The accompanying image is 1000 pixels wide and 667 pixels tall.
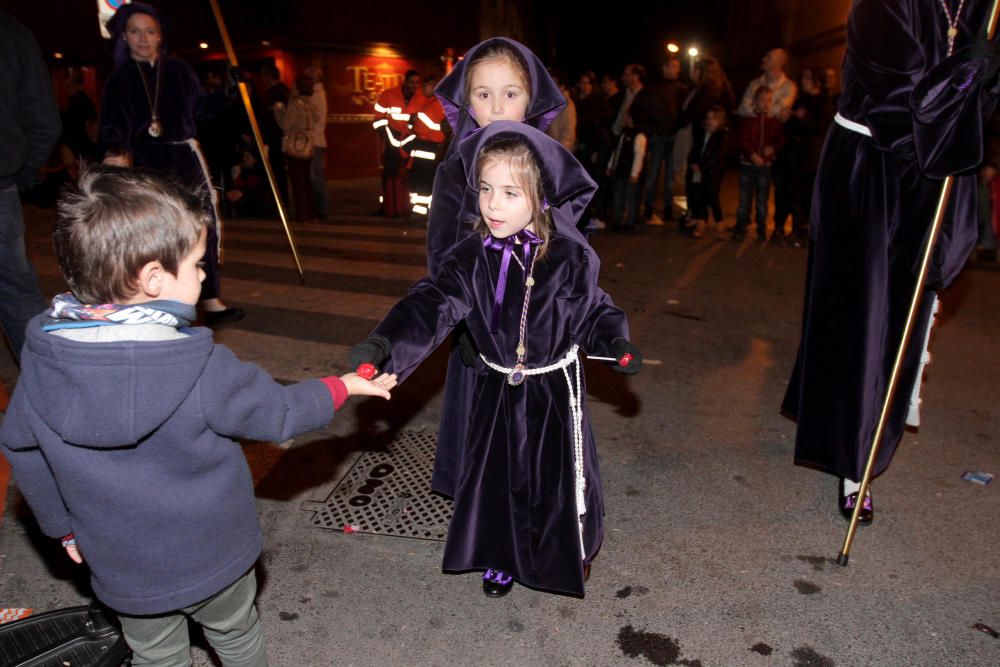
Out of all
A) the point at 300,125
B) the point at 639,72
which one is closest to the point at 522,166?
the point at 639,72

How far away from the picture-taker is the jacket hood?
1.47 m

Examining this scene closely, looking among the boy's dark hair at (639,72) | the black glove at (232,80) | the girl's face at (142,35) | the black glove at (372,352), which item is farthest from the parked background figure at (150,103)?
the boy's dark hair at (639,72)

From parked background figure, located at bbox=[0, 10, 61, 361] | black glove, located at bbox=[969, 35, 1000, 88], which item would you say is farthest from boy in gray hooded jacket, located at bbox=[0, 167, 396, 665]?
parked background figure, located at bbox=[0, 10, 61, 361]

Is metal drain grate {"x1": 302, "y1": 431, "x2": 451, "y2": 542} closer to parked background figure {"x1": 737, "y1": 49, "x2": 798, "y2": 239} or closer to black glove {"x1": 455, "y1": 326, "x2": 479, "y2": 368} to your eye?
black glove {"x1": 455, "y1": 326, "x2": 479, "y2": 368}

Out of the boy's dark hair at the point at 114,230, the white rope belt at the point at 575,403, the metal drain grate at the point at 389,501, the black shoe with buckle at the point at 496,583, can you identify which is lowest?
the black shoe with buckle at the point at 496,583

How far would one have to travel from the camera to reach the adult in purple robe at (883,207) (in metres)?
2.61

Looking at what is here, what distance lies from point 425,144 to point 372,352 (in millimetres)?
7033

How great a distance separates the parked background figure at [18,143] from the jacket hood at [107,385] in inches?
110

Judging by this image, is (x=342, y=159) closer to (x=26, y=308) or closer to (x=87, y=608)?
(x=26, y=308)

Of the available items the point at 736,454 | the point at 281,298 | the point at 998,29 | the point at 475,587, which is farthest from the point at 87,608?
the point at 281,298

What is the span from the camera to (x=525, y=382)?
254cm

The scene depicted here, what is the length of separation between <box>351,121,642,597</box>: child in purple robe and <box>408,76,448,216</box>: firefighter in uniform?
4579 mm

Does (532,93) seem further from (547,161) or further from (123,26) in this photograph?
(123,26)

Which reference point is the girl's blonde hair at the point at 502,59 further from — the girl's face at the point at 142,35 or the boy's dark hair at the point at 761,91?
the boy's dark hair at the point at 761,91
